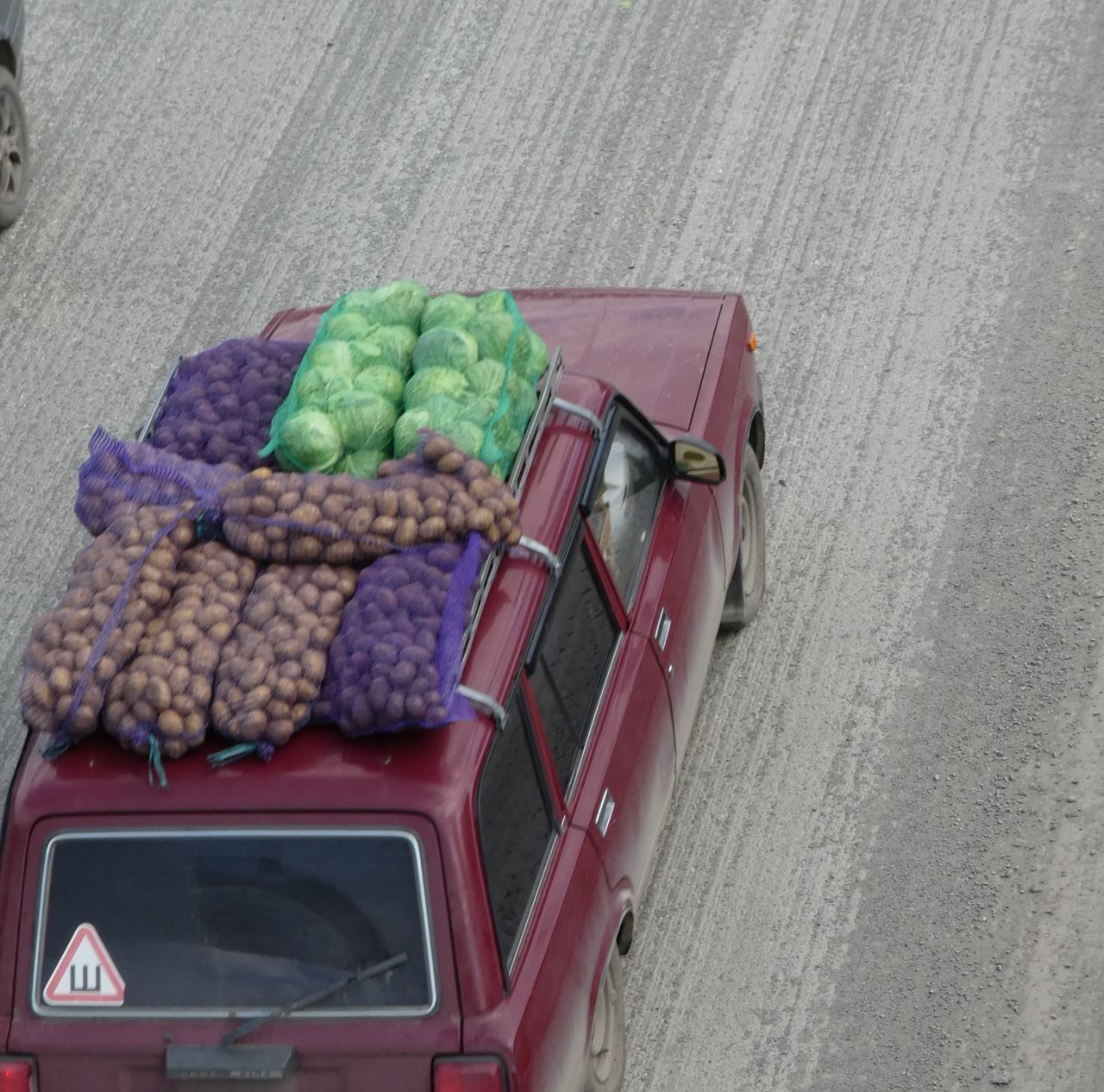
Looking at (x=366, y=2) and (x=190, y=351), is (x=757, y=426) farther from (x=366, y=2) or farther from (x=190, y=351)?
(x=366, y=2)

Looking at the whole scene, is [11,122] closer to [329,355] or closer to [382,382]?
[329,355]

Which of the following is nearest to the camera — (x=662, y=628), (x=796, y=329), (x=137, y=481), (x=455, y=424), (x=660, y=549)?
(x=137, y=481)

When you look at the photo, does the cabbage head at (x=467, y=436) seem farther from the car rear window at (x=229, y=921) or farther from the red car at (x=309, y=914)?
the car rear window at (x=229, y=921)

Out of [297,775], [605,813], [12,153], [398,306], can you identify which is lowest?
[605,813]

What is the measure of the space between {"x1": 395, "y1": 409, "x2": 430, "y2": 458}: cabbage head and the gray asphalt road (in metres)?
2.13

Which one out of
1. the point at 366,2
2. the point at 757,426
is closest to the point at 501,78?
the point at 366,2

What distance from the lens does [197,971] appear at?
4176mm

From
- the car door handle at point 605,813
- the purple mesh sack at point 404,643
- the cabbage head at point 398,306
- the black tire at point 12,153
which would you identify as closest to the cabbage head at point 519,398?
the cabbage head at point 398,306

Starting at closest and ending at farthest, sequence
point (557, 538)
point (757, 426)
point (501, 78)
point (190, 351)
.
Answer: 1. point (557, 538)
2. point (757, 426)
3. point (190, 351)
4. point (501, 78)

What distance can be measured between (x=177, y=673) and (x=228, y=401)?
4.44 feet

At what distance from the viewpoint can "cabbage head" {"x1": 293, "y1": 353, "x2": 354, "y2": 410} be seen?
509cm

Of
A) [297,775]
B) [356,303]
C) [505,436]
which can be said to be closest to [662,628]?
[505,436]

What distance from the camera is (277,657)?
423cm

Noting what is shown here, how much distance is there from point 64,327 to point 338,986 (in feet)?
17.7
